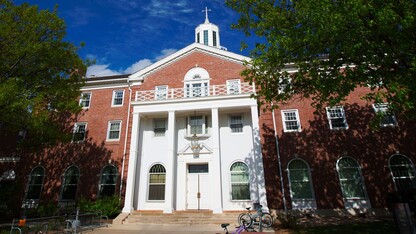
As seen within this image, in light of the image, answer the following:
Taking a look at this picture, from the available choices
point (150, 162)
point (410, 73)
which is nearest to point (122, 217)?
point (150, 162)

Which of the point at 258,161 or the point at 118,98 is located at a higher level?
the point at 118,98

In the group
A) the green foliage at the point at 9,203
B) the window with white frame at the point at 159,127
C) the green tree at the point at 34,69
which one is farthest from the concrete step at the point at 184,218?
the green foliage at the point at 9,203

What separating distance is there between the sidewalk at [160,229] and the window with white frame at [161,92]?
9406mm

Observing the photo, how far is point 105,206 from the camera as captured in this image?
15.6 meters

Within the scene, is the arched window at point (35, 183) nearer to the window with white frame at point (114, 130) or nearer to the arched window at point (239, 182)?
the window with white frame at point (114, 130)

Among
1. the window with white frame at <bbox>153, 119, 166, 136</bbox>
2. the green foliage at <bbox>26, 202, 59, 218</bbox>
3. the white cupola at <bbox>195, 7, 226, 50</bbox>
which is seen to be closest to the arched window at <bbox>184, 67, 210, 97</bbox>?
the window with white frame at <bbox>153, 119, 166, 136</bbox>

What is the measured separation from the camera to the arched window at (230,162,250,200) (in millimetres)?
16703

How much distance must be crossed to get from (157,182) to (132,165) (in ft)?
7.61

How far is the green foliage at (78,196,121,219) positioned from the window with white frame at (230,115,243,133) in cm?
966

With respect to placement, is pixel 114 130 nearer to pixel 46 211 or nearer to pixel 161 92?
pixel 161 92

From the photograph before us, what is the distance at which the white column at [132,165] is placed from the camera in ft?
52.9

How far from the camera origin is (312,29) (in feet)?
30.2

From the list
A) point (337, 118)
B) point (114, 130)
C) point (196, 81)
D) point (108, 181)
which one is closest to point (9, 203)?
point (108, 181)

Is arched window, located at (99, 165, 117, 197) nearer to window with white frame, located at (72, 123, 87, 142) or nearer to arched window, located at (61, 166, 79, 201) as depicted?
arched window, located at (61, 166, 79, 201)
